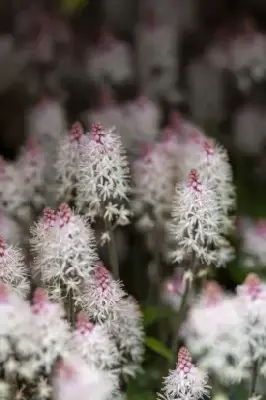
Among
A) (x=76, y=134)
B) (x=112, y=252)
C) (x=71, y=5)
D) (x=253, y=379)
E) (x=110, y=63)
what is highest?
(x=71, y=5)

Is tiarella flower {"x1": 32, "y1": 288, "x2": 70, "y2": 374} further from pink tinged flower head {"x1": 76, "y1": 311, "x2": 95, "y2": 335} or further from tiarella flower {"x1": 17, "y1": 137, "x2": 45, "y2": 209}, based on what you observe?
tiarella flower {"x1": 17, "y1": 137, "x2": 45, "y2": 209}

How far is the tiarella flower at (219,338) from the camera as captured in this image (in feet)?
2.09

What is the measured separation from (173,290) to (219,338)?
0.16 metres

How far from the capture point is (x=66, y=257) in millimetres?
642

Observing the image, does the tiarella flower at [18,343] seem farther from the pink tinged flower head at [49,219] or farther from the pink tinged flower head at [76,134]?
the pink tinged flower head at [76,134]

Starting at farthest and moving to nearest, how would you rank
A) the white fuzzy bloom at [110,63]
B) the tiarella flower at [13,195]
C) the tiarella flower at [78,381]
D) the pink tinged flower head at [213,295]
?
the white fuzzy bloom at [110,63]
the tiarella flower at [13,195]
the pink tinged flower head at [213,295]
the tiarella flower at [78,381]

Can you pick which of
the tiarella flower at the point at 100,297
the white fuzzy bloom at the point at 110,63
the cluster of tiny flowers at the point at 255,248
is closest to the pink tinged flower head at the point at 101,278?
the tiarella flower at the point at 100,297

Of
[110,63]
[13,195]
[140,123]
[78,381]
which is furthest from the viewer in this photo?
[110,63]

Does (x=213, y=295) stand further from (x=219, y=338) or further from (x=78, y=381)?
(x=78, y=381)

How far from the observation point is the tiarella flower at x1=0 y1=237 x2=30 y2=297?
63 centimetres

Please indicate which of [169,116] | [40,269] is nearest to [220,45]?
[169,116]

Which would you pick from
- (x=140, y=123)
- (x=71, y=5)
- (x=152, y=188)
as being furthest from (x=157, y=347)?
(x=71, y=5)

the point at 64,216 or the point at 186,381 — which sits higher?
the point at 64,216

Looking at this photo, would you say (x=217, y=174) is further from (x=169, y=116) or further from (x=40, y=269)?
(x=169, y=116)
